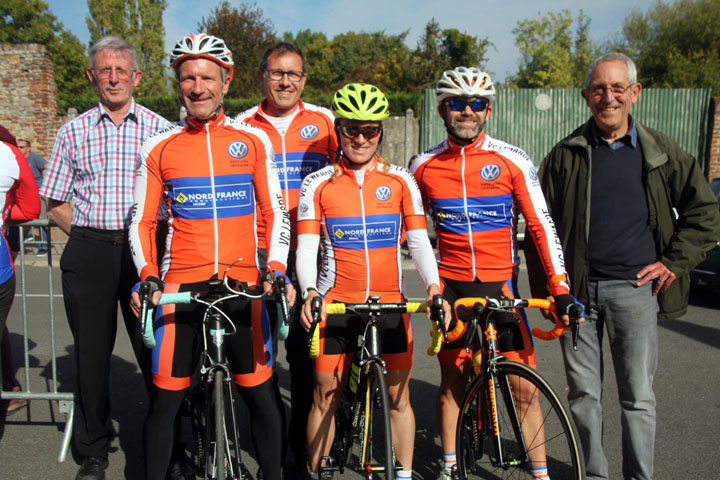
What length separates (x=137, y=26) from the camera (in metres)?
43.4

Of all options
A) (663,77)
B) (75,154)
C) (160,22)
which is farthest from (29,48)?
(663,77)

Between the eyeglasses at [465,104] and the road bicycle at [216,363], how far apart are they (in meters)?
1.43

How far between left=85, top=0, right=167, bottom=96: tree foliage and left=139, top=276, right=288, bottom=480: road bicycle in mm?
41705

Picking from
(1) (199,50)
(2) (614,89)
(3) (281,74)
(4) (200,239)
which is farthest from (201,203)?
(2) (614,89)

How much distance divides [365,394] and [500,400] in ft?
2.30

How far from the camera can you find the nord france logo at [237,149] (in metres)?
2.88

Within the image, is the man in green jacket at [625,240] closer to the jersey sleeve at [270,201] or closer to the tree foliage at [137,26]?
the jersey sleeve at [270,201]

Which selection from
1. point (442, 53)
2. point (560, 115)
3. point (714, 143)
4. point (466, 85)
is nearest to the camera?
point (466, 85)

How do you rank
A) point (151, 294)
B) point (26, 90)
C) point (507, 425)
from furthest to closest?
point (26, 90) < point (507, 425) < point (151, 294)

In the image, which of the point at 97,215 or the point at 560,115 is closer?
the point at 97,215

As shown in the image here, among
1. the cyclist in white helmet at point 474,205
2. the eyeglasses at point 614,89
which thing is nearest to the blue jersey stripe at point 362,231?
the cyclist in white helmet at point 474,205

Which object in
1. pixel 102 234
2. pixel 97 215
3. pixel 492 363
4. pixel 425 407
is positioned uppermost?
pixel 97 215

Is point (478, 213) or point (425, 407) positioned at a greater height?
point (478, 213)

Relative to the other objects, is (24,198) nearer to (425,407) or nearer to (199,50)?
(199,50)
